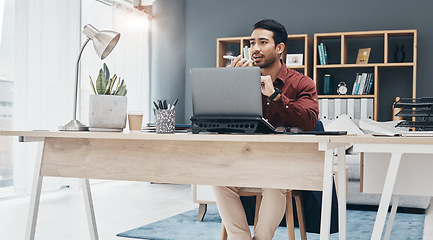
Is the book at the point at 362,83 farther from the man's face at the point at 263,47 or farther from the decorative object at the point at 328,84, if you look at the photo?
the man's face at the point at 263,47

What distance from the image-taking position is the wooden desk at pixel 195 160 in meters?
1.43

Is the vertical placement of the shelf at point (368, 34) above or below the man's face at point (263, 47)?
above

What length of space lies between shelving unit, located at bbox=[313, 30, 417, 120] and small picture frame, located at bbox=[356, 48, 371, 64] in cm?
11

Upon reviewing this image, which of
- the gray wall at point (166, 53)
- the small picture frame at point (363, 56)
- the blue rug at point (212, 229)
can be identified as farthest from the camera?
the gray wall at point (166, 53)

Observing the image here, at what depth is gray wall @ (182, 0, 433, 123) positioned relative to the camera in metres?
5.38

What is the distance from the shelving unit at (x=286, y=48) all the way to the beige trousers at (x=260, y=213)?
368cm

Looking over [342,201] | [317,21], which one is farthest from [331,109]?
[342,201]

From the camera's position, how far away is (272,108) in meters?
2.15

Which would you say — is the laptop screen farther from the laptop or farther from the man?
the man

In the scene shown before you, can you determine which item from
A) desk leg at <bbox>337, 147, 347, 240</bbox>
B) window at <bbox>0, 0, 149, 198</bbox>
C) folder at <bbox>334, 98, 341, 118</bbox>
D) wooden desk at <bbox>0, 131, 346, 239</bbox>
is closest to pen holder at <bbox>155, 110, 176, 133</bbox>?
wooden desk at <bbox>0, 131, 346, 239</bbox>

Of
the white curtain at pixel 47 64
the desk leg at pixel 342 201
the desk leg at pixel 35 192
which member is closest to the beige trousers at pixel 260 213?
the desk leg at pixel 342 201

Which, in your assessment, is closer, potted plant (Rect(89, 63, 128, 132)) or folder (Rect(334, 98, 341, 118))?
potted plant (Rect(89, 63, 128, 132))

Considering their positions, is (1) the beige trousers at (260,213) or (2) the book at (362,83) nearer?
(1) the beige trousers at (260,213)

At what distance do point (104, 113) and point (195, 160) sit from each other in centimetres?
38
